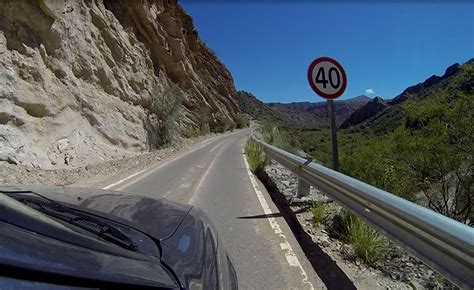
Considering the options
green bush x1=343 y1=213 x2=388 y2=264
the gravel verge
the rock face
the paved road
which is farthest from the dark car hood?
the rock face

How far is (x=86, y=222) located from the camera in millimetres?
2174

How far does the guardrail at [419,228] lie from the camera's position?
99.0 inches

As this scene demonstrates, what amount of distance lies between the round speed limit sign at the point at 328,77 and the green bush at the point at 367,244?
7.12 feet

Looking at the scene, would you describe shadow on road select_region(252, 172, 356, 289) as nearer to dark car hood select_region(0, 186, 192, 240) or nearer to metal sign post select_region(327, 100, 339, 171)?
metal sign post select_region(327, 100, 339, 171)

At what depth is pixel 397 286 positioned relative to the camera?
3.88m

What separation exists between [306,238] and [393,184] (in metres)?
5.99

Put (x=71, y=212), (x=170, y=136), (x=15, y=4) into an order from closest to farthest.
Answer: (x=71, y=212), (x=15, y=4), (x=170, y=136)

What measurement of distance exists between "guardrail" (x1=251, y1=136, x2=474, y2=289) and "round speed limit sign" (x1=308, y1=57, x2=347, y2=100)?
5.11ft

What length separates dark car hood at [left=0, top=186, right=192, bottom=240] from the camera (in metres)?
2.32

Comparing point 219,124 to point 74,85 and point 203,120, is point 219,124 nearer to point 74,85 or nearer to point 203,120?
point 203,120

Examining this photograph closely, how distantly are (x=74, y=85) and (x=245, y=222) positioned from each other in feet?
51.2

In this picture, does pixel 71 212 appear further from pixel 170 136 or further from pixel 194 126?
pixel 194 126

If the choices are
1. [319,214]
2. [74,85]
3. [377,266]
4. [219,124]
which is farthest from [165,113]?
[219,124]

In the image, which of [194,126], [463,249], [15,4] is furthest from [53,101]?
[194,126]
